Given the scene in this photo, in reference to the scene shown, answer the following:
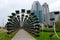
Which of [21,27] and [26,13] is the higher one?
[26,13]

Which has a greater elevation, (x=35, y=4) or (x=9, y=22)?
(x=35, y=4)

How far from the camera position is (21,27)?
6322 cm

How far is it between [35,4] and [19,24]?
87.4 feet

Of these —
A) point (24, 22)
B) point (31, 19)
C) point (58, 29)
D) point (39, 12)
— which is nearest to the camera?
point (58, 29)

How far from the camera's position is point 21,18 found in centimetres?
6022

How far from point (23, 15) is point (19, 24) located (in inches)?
160

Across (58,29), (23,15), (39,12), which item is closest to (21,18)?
(23,15)

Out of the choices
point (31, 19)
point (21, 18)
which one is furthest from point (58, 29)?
point (21, 18)

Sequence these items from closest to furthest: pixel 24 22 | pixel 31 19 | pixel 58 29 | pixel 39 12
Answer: pixel 58 29 → pixel 31 19 → pixel 24 22 → pixel 39 12

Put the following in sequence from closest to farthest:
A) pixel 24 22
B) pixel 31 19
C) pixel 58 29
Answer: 1. pixel 58 29
2. pixel 31 19
3. pixel 24 22

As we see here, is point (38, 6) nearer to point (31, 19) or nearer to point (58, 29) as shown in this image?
point (31, 19)

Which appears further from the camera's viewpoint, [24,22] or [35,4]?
[35,4]

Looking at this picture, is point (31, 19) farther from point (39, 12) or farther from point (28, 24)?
point (39, 12)

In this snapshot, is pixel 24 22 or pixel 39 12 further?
pixel 39 12
